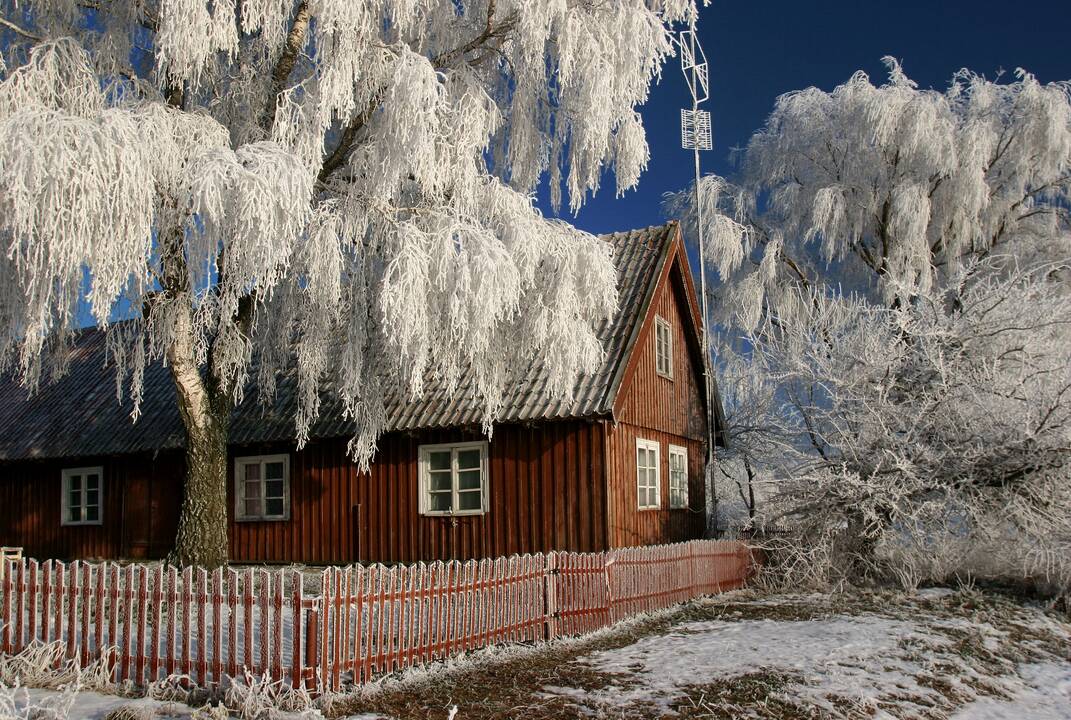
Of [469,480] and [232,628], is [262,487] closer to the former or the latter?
[469,480]

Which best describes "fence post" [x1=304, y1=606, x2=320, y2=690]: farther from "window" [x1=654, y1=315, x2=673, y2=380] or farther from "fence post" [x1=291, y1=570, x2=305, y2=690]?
"window" [x1=654, y1=315, x2=673, y2=380]

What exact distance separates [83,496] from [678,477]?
13.2 m

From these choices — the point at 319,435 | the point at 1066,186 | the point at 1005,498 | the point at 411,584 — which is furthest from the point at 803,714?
the point at 1066,186

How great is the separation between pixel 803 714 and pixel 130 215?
813cm

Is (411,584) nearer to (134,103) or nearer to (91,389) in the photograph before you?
(134,103)

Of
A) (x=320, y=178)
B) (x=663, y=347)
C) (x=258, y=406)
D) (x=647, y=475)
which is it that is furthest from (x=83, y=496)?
(x=663, y=347)

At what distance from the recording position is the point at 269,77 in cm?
Result: 1307

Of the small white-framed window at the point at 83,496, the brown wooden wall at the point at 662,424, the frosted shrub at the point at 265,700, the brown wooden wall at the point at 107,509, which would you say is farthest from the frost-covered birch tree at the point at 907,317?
the small white-framed window at the point at 83,496

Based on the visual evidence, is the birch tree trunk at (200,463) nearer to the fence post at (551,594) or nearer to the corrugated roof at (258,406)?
the corrugated roof at (258,406)

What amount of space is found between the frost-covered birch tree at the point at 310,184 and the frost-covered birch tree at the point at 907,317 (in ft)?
19.0

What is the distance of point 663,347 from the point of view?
19062mm

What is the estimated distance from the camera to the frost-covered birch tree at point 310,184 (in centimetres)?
1006

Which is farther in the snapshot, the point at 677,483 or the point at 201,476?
the point at 677,483

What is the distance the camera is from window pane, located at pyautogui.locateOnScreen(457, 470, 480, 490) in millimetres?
16703
